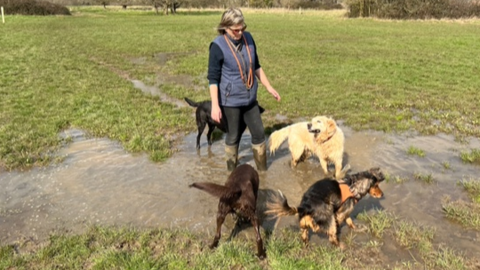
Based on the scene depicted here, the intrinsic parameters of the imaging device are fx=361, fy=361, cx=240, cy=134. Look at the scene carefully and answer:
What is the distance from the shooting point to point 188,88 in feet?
37.9

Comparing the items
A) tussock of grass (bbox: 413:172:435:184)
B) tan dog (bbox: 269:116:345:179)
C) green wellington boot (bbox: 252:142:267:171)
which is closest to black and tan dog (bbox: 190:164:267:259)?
green wellington boot (bbox: 252:142:267:171)

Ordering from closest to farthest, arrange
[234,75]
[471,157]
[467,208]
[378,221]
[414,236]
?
[414,236] → [378,221] → [467,208] → [234,75] → [471,157]

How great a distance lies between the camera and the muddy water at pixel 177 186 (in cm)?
442

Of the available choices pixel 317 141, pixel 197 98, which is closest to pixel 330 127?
pixel 317 141

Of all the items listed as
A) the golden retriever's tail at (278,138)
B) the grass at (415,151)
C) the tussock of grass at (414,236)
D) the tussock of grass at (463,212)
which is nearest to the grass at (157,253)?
the tussock of grass at (414,236)

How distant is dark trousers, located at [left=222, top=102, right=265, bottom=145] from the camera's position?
203 inches

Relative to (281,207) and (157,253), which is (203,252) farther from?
(281,207)

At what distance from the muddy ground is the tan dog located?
0.32 m

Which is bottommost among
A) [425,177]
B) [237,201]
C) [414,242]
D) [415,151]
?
[414,242]

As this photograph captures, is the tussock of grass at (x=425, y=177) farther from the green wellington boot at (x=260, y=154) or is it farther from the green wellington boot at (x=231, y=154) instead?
the green wellington boot at (x=231, y=154)

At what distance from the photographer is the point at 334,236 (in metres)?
3.91

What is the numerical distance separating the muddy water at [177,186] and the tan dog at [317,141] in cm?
33

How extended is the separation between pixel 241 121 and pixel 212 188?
81.7 inches

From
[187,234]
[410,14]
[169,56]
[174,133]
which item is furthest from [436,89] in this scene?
[410,14]
